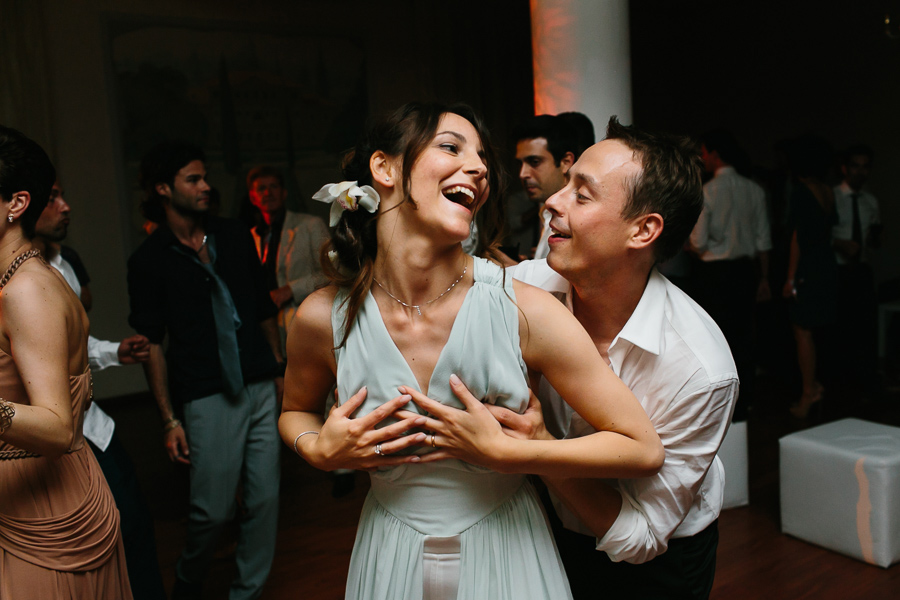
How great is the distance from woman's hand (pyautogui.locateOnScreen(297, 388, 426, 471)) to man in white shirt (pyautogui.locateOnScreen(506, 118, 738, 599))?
27 cm

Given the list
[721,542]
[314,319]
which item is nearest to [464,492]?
[314,319]

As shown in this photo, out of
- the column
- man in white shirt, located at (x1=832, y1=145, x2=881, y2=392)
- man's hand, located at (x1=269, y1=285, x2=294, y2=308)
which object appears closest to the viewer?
the column

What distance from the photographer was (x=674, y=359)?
153 cm

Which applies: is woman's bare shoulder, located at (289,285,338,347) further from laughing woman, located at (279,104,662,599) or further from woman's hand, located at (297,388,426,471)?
woman's hand, located at (297,388,426,471)

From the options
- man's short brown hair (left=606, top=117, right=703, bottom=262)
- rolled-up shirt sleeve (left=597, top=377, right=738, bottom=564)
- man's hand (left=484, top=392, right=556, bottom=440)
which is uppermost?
man's short brown hair (left=606, top=117, right=703, bottom=262)

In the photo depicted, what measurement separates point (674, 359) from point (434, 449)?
584 mm

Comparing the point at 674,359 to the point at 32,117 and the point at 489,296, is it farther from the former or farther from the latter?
the point at 32,117

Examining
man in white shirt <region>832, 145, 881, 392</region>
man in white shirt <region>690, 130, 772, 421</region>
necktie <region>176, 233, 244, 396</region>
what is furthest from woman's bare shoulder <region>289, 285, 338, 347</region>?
man in white shirt <region>832, 145, 881, 392</region>

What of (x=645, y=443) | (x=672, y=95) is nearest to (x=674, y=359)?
(x=645, y=443)

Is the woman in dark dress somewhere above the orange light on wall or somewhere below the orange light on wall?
below

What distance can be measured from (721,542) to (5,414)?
304 centimetres

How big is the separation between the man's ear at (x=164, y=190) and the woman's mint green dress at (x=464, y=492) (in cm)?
179

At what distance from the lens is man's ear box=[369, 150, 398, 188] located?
1.35m

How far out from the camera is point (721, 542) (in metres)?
3.33
